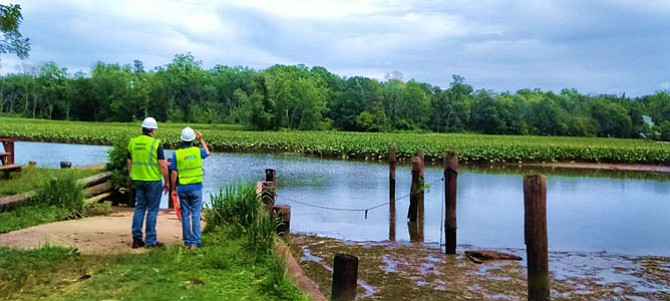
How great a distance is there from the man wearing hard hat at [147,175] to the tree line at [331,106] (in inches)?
2713

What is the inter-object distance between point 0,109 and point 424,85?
78.8 meters

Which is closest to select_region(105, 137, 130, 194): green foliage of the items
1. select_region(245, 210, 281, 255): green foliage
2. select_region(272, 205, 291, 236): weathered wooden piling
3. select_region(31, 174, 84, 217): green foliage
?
select_region(31, 174, 84, 217): green foliage

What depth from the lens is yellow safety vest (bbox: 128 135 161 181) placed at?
25.0 feet

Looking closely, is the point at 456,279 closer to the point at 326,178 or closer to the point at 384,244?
the point at 384,244

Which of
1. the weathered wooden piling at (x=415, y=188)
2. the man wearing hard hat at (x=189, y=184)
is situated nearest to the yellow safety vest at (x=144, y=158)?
the man wearing hard hat at (x=189, y=184)

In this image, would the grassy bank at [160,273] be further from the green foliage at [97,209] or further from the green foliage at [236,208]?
the green foliage at [97,209]

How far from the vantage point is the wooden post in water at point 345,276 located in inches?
231

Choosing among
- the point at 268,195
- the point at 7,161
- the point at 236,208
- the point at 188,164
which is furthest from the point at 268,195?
the point at 7,161

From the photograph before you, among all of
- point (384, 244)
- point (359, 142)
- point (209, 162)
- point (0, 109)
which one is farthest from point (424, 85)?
point (384, 244)

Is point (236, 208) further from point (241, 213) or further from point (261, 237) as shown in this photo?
point (261, 237)

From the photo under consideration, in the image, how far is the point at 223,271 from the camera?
656cm

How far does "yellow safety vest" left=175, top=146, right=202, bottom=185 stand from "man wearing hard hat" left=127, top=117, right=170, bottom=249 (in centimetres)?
31

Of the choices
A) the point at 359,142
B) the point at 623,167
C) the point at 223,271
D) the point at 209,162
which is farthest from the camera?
→ the point at 359,142

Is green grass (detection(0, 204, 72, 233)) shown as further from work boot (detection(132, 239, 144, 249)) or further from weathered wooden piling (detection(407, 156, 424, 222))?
weathered wooden piling (detection(407, 156, 424, 222))
